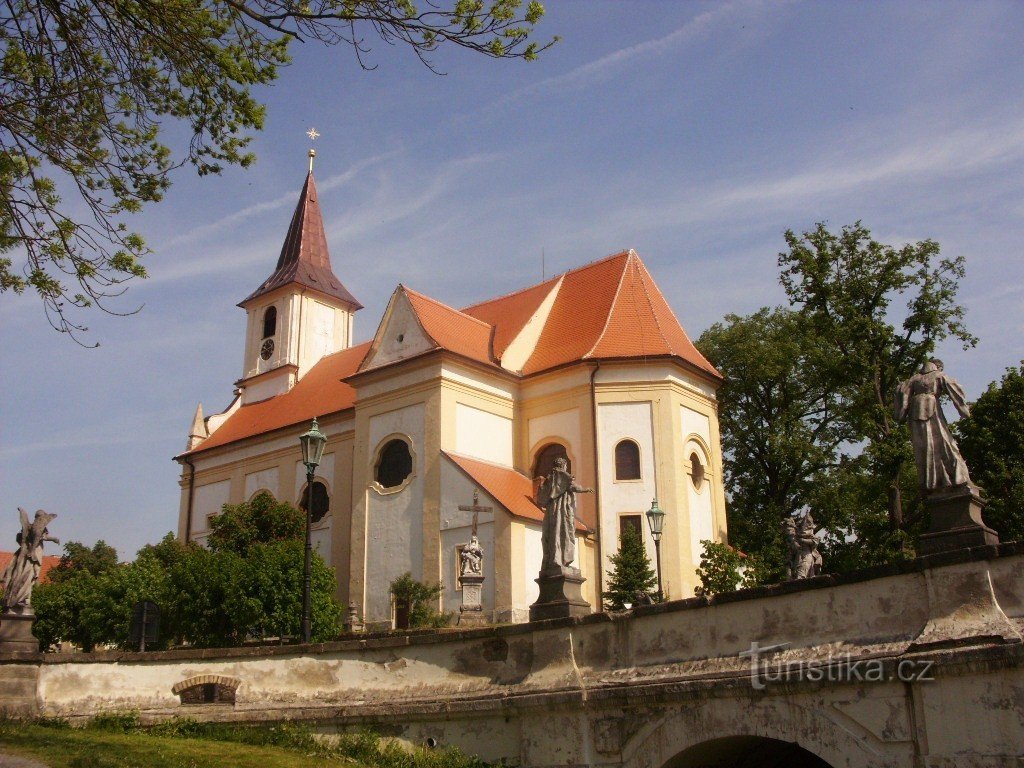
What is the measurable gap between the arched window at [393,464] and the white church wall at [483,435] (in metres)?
1.63

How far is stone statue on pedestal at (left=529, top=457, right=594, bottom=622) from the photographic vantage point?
12.5 metres

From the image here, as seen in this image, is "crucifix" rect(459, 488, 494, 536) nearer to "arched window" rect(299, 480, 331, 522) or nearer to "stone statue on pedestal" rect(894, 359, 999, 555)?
"arched window" rect(299, 480, 331, 522)

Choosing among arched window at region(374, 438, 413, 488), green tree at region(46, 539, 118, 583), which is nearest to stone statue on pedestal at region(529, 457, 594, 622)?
arched window at region(374, 438, 413, 488)

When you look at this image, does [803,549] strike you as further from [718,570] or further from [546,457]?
[546,457]

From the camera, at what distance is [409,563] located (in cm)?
2778

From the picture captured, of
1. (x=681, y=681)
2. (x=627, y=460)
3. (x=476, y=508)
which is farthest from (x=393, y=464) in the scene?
(x=681, y=681)

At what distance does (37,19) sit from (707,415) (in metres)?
23.1

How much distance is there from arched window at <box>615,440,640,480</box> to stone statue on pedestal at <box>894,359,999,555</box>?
1761 centimetres

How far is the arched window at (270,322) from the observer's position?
43.5m

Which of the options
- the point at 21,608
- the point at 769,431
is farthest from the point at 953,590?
the point at 769,431

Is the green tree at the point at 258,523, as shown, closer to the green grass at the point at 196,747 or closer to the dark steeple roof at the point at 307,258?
the dark steeple roof at the point at 307,258

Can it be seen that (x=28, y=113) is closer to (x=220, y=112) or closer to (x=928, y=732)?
(x=220, y=112)

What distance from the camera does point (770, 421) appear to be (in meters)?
36.0

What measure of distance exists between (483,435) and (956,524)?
2087 cm
